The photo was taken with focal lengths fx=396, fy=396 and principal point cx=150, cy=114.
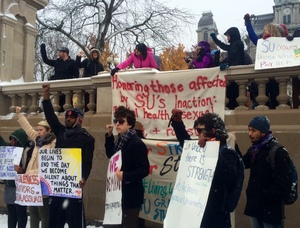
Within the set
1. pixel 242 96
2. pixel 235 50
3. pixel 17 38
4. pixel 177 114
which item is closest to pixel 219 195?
pixel 177 114

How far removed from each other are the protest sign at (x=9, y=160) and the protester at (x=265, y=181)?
336 cm

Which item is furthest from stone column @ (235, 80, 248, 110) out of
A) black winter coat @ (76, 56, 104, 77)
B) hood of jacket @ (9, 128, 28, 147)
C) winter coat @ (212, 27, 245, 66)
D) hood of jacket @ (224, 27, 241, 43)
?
black winter coat @ (76, 56, 104, 77)

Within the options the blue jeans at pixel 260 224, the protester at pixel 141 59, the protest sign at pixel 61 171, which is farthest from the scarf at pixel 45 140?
the blue jeans at pixel 260 224

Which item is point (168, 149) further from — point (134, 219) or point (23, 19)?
point (23, 19)

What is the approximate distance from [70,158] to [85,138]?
310 mm

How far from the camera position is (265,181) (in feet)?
12.7

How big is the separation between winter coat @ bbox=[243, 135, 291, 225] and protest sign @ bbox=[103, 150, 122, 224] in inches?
53.1

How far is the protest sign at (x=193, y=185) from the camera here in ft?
11.3

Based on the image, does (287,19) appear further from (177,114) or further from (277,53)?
(177,114)

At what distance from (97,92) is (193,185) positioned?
3.60 meters

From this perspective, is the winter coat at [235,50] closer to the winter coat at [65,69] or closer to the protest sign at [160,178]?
the protest sign at [160,178]

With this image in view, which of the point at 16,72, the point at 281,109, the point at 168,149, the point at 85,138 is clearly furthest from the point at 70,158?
the point at 16,72

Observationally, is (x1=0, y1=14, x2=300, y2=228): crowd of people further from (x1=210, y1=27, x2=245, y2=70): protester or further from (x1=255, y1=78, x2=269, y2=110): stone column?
(x1=255, y1=78, x2=269, y2=110): stone column

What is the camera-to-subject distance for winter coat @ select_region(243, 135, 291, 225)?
3.74 m
